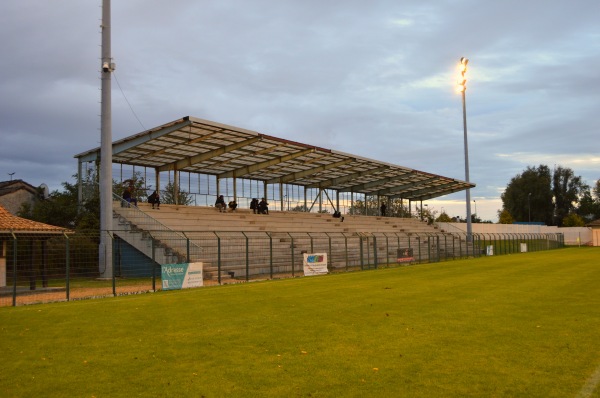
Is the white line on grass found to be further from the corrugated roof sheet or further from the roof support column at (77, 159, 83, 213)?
the roof support column at (77, 159, 83, 213)

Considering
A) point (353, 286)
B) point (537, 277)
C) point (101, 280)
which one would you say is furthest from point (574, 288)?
point (101, 280)

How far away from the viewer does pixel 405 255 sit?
34500 mm

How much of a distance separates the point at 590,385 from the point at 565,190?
4806 inches

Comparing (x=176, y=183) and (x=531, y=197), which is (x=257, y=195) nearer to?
(x=176, y=183)

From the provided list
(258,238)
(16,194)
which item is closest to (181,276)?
(258,238)

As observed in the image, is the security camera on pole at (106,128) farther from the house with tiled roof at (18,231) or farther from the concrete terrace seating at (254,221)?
the house with tiled roof at (18,231)

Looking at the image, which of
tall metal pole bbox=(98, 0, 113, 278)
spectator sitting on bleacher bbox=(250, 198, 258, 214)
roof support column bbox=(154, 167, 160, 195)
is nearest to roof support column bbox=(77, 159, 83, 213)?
roof support column bbox=(154, 167, 160, 195)

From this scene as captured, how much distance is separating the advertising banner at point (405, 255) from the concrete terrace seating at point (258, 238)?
0.76 m

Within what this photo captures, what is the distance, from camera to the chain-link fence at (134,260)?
1817cm

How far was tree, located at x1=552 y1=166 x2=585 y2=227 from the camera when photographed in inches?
4545

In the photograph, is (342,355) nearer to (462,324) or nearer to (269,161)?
(462,324)

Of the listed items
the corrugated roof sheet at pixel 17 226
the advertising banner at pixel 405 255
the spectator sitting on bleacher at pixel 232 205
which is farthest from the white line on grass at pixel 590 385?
the spectator sitting on bleacher at pixel 232 205

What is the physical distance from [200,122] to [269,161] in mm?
11135

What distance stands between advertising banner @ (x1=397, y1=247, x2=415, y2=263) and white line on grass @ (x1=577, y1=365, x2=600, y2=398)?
89.5ft
